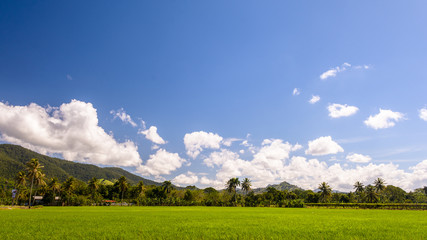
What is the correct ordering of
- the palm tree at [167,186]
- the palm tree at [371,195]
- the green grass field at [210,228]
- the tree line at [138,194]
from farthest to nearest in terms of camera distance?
the palm tree at [167,186] < the palm tree at [371,195] < the tree line at [138,194] < the green grass field at [210,228]

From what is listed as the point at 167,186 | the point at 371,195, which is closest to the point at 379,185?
the point at 371,195

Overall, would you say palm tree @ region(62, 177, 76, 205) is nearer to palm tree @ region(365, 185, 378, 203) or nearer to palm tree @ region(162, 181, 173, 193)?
palm tree @ region(162, 181, 173, 193)

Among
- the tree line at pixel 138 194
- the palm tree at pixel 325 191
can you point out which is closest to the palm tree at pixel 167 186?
the tree line at pixel 138 194

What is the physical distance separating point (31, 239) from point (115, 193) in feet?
429

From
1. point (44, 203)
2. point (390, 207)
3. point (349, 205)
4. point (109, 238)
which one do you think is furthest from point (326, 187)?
point (44, 203)

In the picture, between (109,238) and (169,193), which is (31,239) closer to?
(109,238)

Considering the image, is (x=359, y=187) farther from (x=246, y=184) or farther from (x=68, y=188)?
(x=68, y=188)

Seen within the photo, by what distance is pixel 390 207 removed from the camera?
234 feet

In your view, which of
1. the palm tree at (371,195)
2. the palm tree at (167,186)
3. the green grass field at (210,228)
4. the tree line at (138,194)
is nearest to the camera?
the green grass field at (210,228)

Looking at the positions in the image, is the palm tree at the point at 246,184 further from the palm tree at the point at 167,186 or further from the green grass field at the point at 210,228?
the green grass field at the point at 210,228

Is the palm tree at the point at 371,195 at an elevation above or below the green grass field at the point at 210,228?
below

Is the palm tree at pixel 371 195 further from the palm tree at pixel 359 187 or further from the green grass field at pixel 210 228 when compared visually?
the green grass field at pixel 210 228

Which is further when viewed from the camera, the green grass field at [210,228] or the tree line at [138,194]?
the tree line at [138,194]

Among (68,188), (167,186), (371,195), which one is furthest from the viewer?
(167,186)
